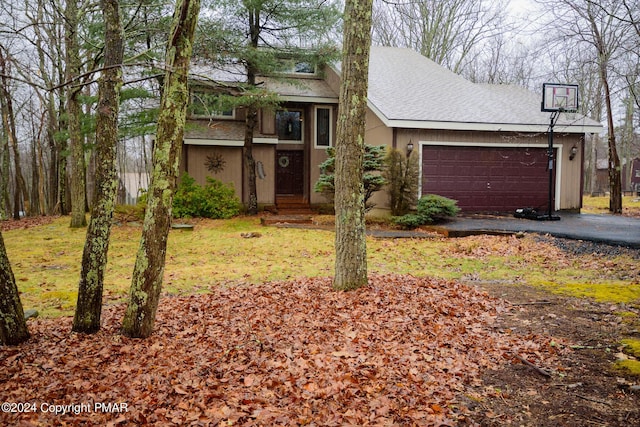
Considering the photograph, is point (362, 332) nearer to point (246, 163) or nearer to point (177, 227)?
point (177, 227)

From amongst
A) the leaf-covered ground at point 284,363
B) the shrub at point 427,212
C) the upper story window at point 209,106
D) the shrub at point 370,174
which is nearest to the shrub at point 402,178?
the shrub at point 370,174

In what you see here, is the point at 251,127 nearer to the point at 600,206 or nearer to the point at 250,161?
the point at 250,161

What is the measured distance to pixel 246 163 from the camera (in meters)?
15.8

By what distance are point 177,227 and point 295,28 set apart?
25.2ft

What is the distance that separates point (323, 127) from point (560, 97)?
8.16 metres

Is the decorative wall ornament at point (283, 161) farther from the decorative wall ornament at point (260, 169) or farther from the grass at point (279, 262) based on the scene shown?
the grass at point (279, 262)

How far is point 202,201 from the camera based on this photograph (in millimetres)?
14961

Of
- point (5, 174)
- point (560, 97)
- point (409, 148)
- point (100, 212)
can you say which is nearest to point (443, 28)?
point (560, 97)

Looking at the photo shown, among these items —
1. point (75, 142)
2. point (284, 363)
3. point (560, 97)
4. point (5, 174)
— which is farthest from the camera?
point (5, 174)

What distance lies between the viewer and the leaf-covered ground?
3.15 m

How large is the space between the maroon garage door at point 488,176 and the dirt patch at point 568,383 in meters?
9.80

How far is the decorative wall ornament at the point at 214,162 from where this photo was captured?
1661 cm

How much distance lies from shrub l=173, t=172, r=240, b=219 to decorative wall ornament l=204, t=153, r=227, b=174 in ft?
4.40

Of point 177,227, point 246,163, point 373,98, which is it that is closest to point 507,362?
point 177,227
